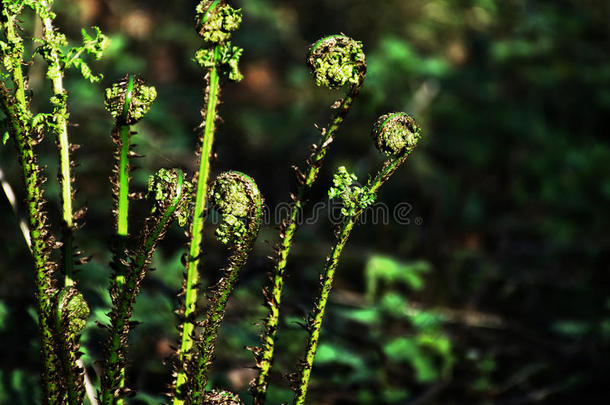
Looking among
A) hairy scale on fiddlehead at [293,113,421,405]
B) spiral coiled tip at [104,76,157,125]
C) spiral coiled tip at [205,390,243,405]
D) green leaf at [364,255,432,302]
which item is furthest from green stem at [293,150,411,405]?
green leaf at [364,255,432,302]

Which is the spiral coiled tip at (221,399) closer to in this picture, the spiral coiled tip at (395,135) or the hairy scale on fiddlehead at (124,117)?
the hairy scale on fiddlehead at (124,117)

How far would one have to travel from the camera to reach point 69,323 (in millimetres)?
929

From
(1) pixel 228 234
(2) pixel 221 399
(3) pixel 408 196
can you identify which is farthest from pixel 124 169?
(3) pixel 408 196

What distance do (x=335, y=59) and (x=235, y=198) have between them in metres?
0.26

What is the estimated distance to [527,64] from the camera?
5484 millimetres

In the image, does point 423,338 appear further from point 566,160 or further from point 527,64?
point 527,64

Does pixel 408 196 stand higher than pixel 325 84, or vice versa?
pixel 408 196

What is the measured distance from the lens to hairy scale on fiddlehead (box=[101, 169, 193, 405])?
95cm

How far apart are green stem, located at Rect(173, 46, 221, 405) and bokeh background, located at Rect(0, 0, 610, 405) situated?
0.81 ft

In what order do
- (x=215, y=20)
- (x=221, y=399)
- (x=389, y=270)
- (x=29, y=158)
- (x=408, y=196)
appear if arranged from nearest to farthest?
(x=215, y=20) < (x=29, y=158) < (x=221, y=399) < (x=389, y=270) < (x=408, y=196)

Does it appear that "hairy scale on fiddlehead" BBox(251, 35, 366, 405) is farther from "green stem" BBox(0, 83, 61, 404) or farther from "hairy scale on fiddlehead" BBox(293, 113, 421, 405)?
"green stem" BBox(0, 83, 61, 404)

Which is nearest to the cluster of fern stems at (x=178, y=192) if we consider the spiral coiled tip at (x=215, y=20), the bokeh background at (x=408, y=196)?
the spiral coiled tip at (x=215, y=20)

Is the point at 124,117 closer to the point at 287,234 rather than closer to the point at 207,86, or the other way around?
the point at 207,86

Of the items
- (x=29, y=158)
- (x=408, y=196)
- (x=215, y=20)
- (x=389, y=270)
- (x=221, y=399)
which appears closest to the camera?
(x=215, y=20)
